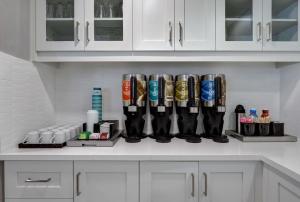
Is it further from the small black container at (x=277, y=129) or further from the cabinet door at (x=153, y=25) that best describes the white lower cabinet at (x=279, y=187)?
the cabinet door at (x=153, y=25)

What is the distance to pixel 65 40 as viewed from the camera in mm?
1443

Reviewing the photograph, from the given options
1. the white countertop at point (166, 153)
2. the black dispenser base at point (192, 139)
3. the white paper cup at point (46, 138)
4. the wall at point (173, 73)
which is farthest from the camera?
the wall at point (173, 73)

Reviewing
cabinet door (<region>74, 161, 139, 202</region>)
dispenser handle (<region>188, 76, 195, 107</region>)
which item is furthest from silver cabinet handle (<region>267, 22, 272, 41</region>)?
cabinet door (<region>74, 161, 139, 202</region>)

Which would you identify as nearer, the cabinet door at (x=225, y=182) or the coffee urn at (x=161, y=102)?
the cabinet door at (x=225, y=182)

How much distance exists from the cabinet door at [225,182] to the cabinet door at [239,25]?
2.49ft

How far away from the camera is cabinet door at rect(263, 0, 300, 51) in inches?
56.8

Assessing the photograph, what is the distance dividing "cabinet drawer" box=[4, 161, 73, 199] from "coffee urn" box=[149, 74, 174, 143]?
0.62 m

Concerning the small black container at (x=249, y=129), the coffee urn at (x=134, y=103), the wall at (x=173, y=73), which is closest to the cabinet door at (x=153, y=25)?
the coffee urn at (x=134, y=103)

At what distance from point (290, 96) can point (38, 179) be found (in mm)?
1766

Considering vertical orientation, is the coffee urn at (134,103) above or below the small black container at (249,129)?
above

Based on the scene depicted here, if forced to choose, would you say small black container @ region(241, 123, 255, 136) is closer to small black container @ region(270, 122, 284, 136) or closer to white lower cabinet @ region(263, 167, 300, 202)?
small black container @ region(270, 122, 284, 136)

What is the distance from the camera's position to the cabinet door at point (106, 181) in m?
1.15

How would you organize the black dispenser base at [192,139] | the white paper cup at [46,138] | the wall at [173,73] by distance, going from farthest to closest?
1. the wall at [173,73]
2. the black dispenser base at [192,139]
3. the white paper cup at [46,138]

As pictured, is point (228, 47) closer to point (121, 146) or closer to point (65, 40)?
point (121, 146)
